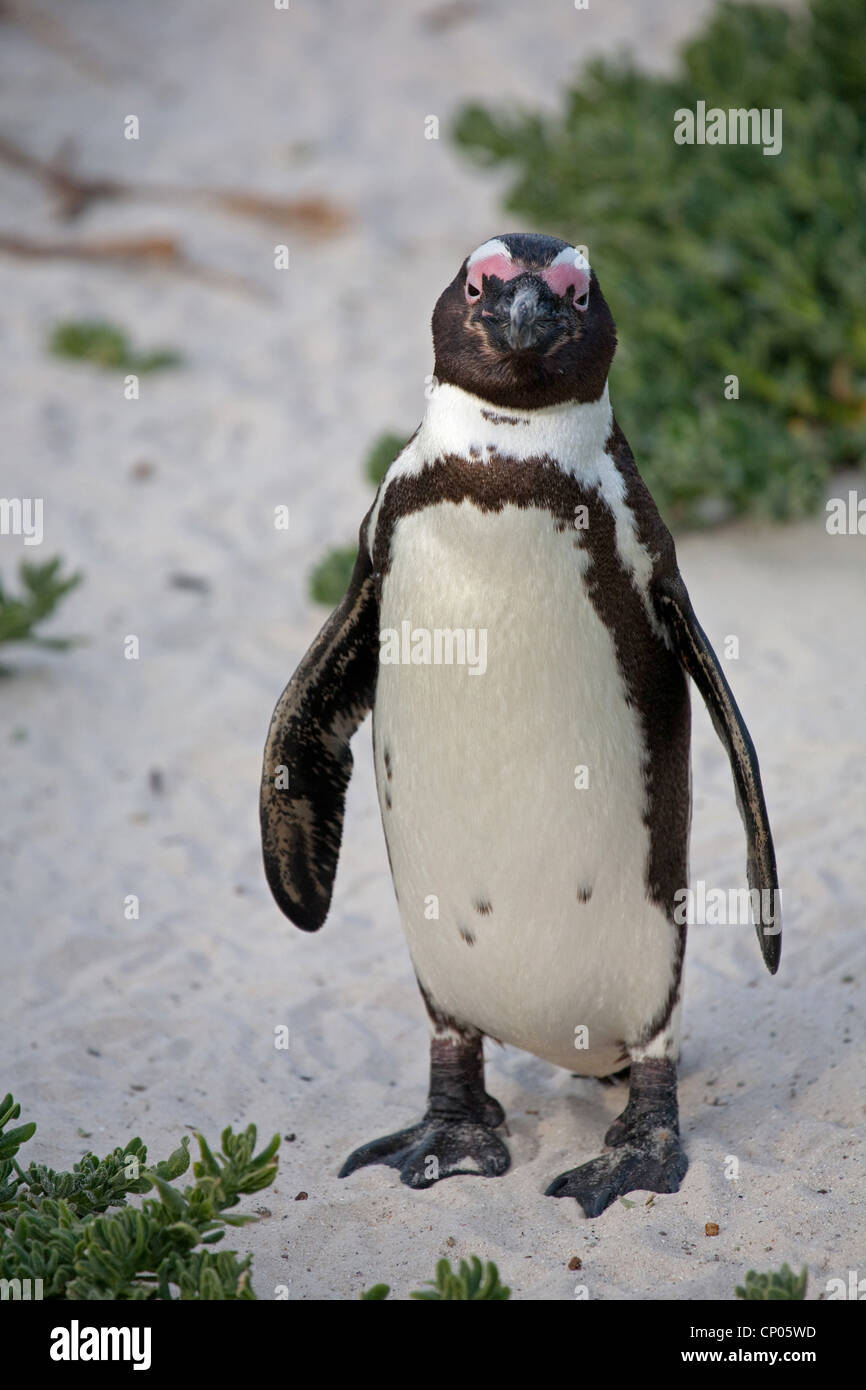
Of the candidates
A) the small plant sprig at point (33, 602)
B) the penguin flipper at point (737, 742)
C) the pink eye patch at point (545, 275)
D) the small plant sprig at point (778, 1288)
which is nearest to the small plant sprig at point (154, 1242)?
the small plant sprig at point (778, 1288)

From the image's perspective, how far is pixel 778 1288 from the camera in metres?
2.16

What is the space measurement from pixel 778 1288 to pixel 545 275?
5.16ft

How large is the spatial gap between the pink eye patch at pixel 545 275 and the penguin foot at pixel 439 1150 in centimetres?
161

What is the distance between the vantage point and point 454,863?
272 cm

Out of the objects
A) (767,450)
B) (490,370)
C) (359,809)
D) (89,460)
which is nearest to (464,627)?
(490,370)

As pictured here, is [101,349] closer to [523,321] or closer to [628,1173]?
[523,321]

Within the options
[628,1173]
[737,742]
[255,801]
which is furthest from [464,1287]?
[255,801]

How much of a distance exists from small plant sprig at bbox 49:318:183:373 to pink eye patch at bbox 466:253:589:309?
207 inches

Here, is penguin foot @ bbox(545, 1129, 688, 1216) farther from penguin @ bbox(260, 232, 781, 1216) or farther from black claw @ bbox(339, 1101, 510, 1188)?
black claw @ bbox(339, 1101, 510, 1188)

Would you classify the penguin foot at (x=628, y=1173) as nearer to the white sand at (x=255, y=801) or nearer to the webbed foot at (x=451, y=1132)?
the white sand at (x=255, y=801)

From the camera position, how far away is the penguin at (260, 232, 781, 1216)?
245cm

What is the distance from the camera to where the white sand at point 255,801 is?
2.74 metres
